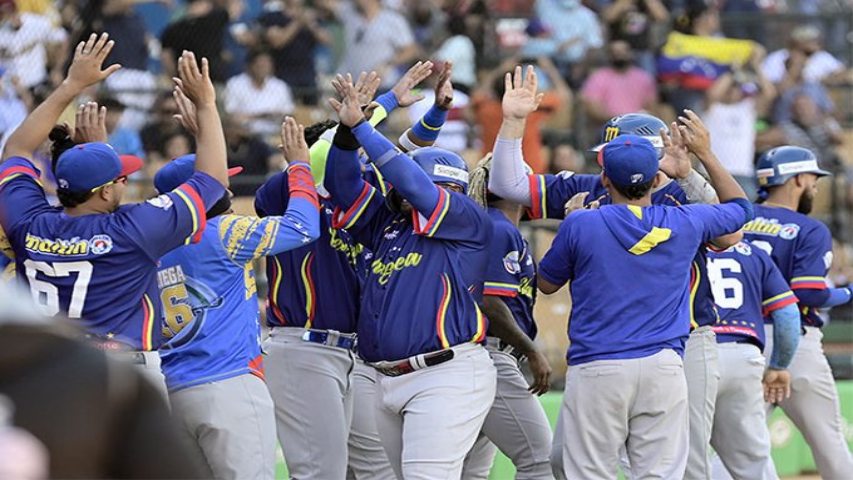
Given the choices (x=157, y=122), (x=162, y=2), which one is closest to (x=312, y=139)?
(x=157, y=122)

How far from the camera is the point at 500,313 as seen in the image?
6.20 metres

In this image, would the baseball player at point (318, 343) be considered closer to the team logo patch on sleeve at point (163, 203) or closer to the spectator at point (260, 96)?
the team logo patch on sleeve at point (163, 203)

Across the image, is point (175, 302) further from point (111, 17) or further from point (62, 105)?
point (111, 17)

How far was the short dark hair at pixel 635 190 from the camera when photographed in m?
5.81

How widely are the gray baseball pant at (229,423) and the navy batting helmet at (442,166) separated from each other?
3.69ft

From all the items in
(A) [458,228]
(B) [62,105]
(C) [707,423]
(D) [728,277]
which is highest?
(B) [62,105]

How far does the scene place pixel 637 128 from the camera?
627cm

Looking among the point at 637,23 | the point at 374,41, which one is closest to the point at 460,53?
the point at 374,41

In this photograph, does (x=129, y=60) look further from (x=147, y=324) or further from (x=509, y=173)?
(x=147, y=324)

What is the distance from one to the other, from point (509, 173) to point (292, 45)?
5915 millimetres

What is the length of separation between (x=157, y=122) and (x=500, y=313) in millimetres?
5271

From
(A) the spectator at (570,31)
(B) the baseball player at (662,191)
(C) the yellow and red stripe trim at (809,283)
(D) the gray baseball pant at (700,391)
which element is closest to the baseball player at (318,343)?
(B) the baseball player at (662,191)

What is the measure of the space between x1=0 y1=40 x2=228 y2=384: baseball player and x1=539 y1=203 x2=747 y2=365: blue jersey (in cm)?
158

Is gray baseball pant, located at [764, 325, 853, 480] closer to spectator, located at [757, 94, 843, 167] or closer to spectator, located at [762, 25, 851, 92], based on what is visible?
spectator, located at [757, 94, 843, 167]
